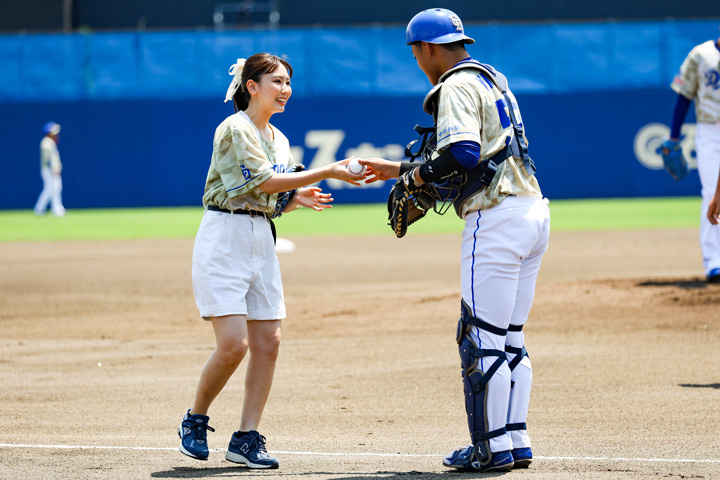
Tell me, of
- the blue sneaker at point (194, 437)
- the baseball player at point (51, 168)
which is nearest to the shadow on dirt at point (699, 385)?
the blue sneaker at point (194, 437)

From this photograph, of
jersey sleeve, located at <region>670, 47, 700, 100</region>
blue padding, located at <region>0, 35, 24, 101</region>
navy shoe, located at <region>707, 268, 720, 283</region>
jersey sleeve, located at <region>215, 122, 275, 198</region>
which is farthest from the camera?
blue padding, located at <region>0, 35, 24, 101</region>

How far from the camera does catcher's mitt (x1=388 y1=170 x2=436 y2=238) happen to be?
4.55m

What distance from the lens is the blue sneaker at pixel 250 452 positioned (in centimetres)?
468

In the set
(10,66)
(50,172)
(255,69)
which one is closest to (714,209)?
(255,69)

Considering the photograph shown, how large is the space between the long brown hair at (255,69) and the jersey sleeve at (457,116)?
0.97m

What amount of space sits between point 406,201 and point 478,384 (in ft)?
2.94

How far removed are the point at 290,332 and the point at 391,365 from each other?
1830mm

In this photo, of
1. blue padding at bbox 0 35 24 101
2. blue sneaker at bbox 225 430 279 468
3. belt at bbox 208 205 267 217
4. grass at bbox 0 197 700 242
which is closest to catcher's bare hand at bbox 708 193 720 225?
belt at bbox 208 205 267 217

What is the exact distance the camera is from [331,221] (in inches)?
878

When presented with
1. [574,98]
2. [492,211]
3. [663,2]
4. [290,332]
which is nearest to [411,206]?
[492,211]

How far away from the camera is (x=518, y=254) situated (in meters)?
4.41

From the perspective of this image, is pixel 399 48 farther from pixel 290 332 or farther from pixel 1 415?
pixel 1 415

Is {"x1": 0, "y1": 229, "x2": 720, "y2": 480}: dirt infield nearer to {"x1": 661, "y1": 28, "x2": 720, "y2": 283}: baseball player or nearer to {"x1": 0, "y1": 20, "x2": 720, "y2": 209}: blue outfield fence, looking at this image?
{"x1": 661, "y1": 28, "x2": 720, "y2": 283}: baseball player

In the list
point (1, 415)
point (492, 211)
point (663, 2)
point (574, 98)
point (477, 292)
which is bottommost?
point (1, 415)
